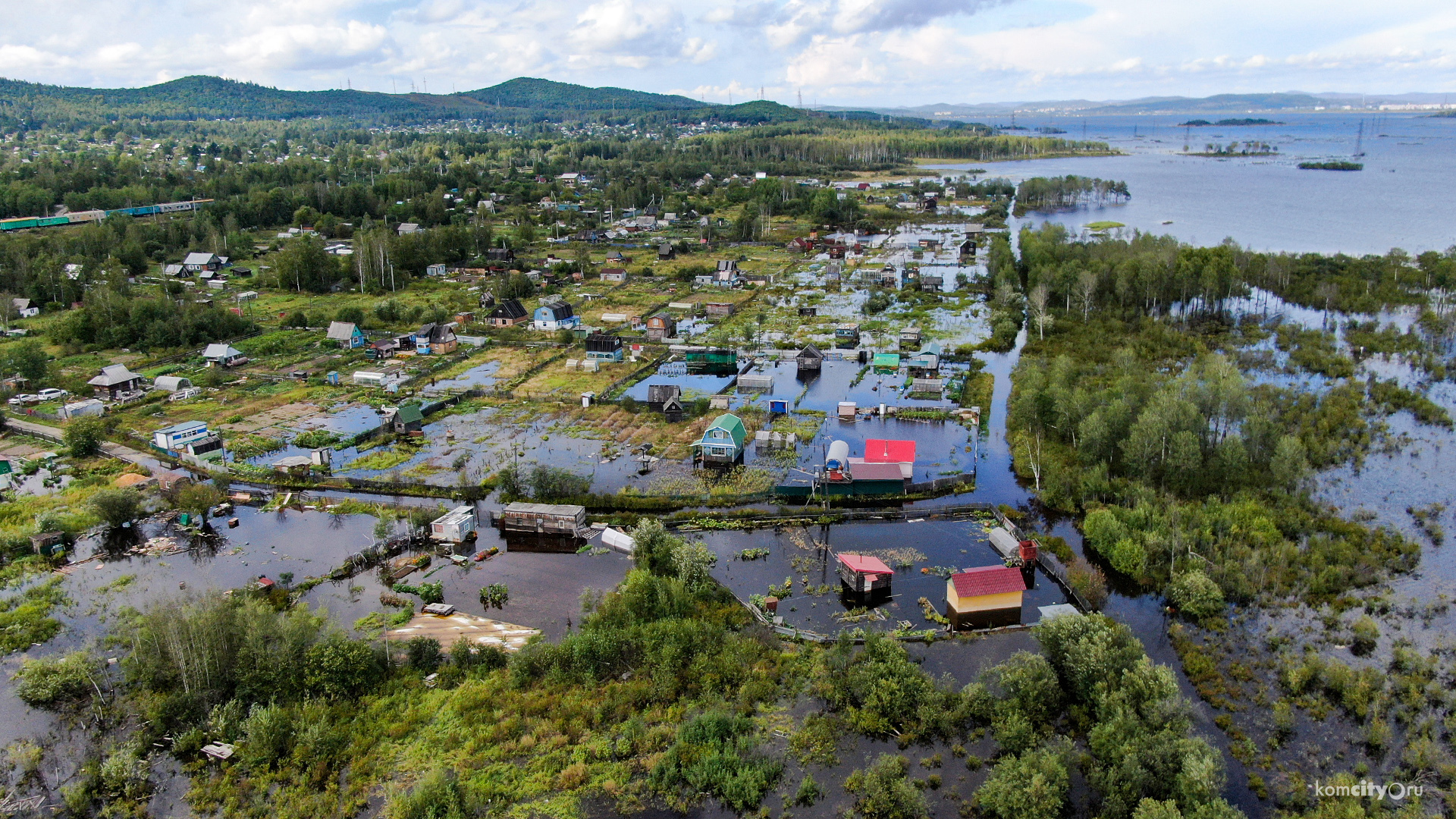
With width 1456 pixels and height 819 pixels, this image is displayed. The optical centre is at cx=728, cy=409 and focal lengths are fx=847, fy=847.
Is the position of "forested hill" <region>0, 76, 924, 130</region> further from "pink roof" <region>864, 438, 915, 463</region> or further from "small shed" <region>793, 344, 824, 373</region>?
"pink roof" <region>864, 438, 915, 463</region>

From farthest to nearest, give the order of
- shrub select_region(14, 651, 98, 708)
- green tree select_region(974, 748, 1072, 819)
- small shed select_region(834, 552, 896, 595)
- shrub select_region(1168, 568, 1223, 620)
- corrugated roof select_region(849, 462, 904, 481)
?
corrugated roof select_region(849, 462, 904, 481)
small shed select_region(834, 552, 896, 595)
shrub select_region(1168, 568, 1223, 620)
shrub select_region(14, 651, 98, 708)
green tree select_region(974, 748, 1072, 819)

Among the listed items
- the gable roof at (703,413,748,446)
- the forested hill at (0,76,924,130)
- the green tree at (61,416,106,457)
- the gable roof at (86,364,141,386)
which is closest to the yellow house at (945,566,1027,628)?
the gable roof at (703,413,748,446)

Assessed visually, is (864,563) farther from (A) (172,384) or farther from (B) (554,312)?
(A) (172,384)

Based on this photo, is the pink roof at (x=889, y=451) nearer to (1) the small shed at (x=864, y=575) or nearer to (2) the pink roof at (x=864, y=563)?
(2) the pink roof at (x=864, y=563)

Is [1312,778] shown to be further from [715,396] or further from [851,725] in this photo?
[715,396]

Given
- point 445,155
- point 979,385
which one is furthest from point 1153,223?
point 445,155
